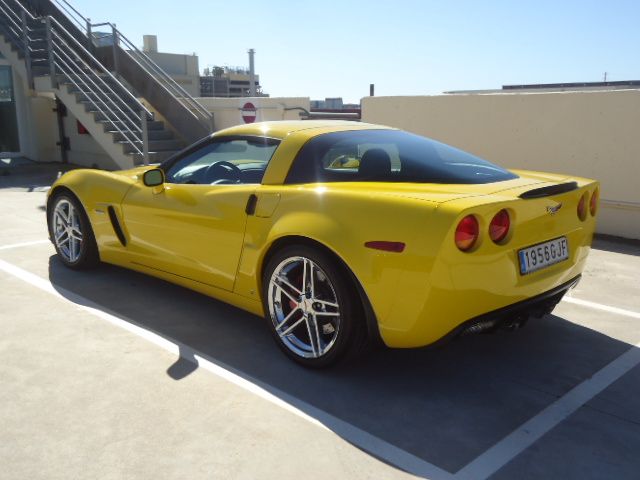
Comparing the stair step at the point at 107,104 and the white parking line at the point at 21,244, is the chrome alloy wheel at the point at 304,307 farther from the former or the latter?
the stair step at the point at 107,104

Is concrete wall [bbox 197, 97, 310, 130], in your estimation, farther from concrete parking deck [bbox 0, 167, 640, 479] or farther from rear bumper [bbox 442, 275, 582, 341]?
rear bumper [bbox 442, 275, 582, 341]

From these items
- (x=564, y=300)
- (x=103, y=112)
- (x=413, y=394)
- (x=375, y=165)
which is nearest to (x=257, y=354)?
(x=413, y=394)

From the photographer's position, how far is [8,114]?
15.7 metres

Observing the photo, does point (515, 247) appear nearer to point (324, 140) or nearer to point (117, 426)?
point (324, 140)

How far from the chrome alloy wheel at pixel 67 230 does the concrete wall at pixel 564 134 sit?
204 inches

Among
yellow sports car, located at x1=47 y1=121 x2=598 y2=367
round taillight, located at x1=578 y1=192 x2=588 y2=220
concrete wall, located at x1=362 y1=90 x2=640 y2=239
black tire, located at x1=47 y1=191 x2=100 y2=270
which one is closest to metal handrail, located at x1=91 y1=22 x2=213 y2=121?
concrete wall, located at x1=362 y1=90 x2=640 y2=239

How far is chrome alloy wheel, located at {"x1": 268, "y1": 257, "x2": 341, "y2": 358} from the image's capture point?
329 cm

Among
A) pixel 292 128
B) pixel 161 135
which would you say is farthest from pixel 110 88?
pixel 292 128

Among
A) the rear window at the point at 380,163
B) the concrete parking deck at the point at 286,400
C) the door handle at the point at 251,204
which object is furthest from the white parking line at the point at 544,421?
the door handle at the point at 251,204

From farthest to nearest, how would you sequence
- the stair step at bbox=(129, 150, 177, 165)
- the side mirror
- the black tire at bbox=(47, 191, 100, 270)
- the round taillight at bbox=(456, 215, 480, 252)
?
the stair step at bbox=(129, 150, 177, 165) → the black tire at bbox=(47, 191, 100, 270) → the side mirror → the round taillight at bbox=(456, 215, 480, 252)

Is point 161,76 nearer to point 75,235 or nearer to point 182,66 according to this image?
point 75,235

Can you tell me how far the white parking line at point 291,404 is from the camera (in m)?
2.55

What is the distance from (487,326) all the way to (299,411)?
1008 mm

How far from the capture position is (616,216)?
7.09m
